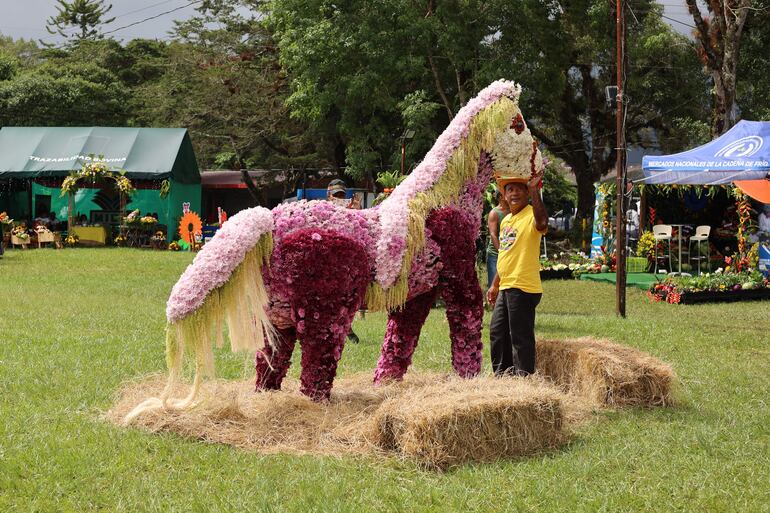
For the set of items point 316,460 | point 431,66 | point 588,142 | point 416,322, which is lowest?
point 316,460

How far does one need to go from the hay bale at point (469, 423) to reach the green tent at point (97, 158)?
21.4 metres

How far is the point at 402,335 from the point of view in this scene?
654 centimetres

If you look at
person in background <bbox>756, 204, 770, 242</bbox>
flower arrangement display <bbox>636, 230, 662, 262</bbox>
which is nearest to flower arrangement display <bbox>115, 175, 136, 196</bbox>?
flower arrangement display <bbox>636, 230, 662, 262</bbox>

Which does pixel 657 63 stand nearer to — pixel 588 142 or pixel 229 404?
pixel 588 142

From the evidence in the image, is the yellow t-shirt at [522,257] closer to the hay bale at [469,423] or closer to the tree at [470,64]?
the hay bale at [469,423]

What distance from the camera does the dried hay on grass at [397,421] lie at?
491 cm

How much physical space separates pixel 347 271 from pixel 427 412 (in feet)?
4.15

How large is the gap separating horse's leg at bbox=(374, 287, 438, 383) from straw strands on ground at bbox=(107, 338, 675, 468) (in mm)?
130

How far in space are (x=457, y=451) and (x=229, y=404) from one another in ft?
5.36

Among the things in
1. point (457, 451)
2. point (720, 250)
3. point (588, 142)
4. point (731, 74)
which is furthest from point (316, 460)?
point (588, 142)

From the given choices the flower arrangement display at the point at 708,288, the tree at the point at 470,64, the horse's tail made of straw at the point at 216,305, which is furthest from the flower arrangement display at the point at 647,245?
the horse's tail made of straw at the point at 216,305

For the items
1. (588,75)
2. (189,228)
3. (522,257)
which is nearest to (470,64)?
(588,75)

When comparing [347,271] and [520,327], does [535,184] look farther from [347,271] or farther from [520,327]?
[347,271]

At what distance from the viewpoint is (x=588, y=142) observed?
93.6 ft
